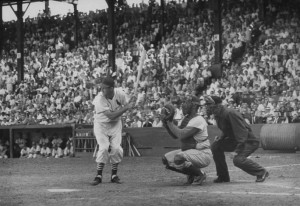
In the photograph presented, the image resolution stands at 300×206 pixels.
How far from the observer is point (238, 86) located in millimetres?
26391

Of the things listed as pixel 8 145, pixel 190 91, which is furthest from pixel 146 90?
pixel 8 145

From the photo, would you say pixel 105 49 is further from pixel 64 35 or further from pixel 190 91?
pixel 190 91

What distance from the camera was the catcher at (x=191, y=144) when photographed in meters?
11.6

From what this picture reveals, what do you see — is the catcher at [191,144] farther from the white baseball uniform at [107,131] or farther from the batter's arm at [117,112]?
the white baseball uniform at [107,131]

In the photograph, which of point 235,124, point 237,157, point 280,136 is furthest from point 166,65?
point 235,124

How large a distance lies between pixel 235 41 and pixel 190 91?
367cm

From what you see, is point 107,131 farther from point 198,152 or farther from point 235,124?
point 235,124

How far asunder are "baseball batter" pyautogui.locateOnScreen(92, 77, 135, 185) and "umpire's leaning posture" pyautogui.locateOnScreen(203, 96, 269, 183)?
1651 millimetres

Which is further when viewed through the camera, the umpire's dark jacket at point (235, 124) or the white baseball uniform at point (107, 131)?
the white baseball uniform at point (107, 131)

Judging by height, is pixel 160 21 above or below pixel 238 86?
above

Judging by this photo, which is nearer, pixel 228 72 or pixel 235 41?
pixel 228 72

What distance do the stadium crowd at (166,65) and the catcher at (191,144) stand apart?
12500 millimetres

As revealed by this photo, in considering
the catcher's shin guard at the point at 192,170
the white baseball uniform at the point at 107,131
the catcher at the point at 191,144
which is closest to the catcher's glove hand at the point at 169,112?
the catcher at the point at 191,144

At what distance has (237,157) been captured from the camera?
38.8ft
